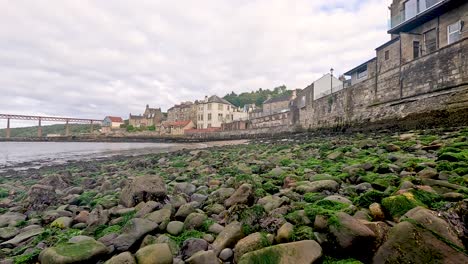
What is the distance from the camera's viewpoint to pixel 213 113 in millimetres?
73062

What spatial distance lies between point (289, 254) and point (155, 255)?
140cm

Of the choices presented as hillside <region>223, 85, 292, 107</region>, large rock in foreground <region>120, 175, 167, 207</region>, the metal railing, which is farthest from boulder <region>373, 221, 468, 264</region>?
hillside <region>223, 85, 292, 107</region>

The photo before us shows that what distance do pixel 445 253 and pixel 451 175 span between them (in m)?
2.55

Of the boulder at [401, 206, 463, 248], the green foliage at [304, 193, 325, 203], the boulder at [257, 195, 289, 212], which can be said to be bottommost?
the boulder at [257, 195, 289, 212]

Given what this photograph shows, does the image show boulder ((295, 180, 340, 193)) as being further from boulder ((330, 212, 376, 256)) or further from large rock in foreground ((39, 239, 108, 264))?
large rock in foreground ((39, 239, 108, 264))

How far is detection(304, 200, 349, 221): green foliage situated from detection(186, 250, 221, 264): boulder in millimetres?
1216

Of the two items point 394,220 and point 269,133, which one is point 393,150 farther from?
point 269,133

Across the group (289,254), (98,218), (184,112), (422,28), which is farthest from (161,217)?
(184,112)

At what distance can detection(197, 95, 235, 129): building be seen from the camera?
7312 centimetres

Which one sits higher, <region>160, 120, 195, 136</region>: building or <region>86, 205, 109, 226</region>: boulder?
Result: <region>160, 120, 195, 136</region>: building

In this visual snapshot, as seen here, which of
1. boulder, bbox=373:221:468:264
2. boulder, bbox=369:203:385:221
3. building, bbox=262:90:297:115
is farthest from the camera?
building, bbox=262:90:297:115

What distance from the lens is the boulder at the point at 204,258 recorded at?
265cm

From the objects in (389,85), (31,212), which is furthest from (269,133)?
(31,212)

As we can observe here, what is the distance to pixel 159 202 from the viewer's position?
4.63 m
